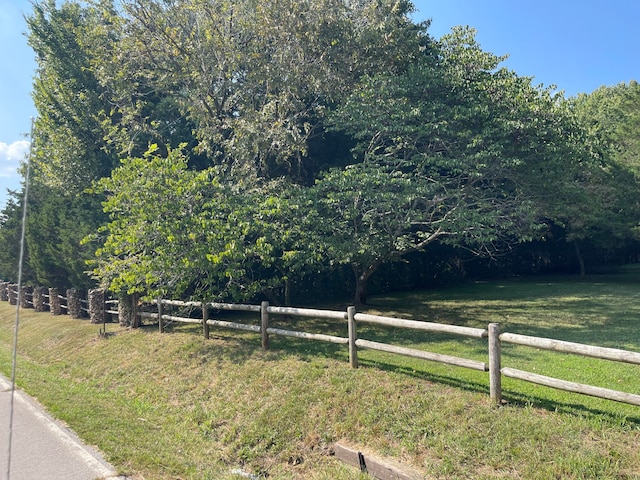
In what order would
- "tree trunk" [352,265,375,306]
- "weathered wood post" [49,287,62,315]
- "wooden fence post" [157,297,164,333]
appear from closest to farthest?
1. "wooden fence post" [157,297,164,333]
2. "tree trunk" [352,265,375,306]
3. "weathered wood post" [49,287,62,315]

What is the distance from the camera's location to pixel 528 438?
481 cm

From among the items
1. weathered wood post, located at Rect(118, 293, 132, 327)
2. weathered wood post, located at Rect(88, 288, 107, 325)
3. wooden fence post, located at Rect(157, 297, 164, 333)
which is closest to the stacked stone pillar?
weathered wood post, located at Rect(88, 288, 107, 325)


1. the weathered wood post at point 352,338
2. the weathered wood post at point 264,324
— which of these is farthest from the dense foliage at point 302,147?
the weathered wood post at point 352,338

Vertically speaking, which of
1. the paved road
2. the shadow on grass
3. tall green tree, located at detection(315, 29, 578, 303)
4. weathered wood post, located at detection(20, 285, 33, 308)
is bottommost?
the paved road

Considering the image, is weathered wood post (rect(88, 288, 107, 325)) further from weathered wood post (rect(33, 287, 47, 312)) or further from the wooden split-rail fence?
weathered wood post (rect(33, 287, 47, 312))

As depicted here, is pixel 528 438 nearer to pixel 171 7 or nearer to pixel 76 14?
pixel 171 7

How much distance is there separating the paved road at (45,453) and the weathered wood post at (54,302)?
11.4 m

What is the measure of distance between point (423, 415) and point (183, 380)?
4.81 metres

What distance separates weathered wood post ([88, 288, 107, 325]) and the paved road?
682 centimetres

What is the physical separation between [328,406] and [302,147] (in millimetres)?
7320

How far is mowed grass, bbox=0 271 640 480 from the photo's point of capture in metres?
4.80

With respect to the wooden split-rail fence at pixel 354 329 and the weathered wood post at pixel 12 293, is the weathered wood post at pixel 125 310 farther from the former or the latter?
the weathered wood post at pixel 12 293

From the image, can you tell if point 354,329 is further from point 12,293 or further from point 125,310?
point 12,293

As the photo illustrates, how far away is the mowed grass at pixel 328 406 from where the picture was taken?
15.7ft
